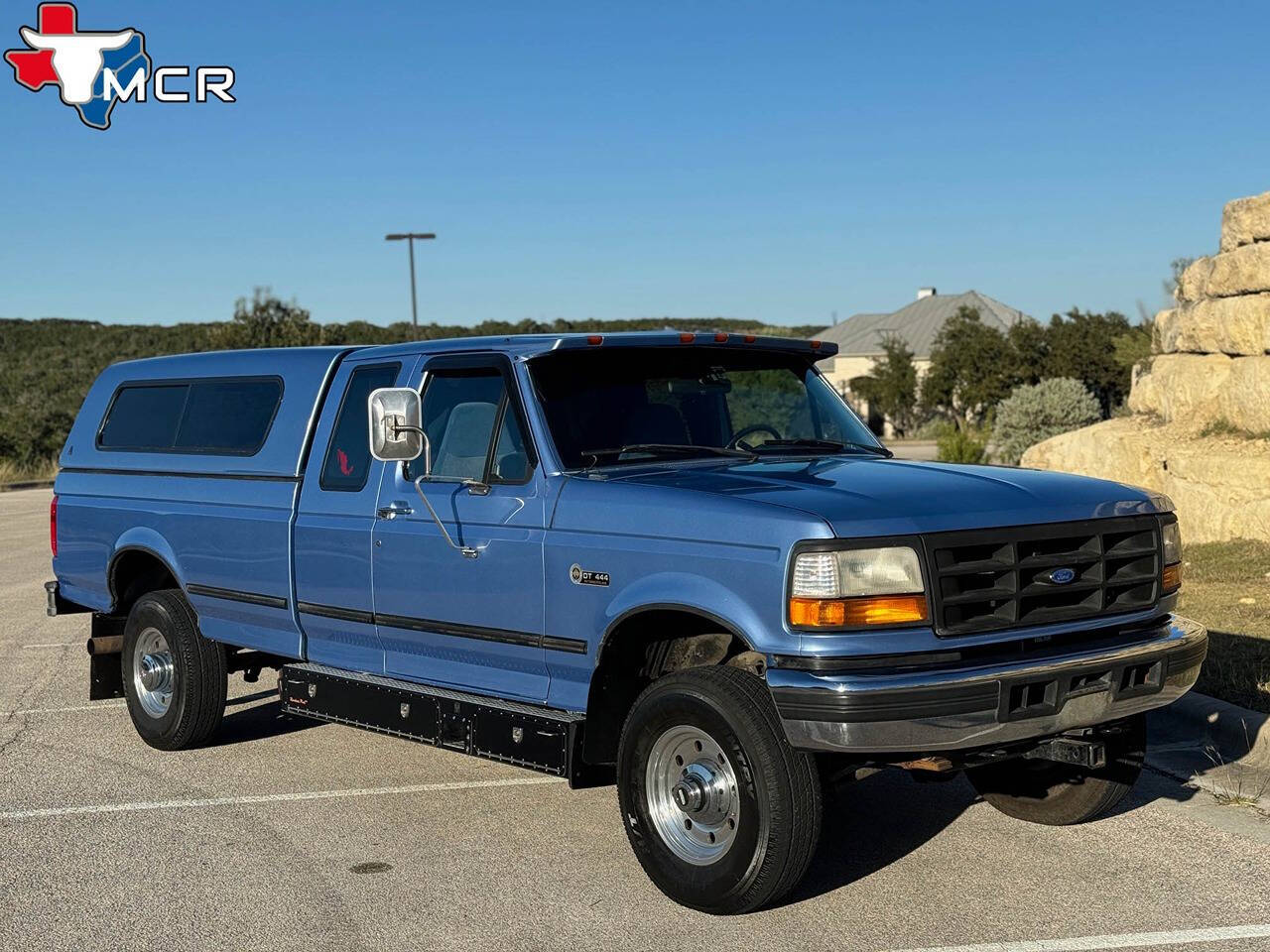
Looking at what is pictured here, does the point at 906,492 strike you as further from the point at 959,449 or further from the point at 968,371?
the point at 968,371

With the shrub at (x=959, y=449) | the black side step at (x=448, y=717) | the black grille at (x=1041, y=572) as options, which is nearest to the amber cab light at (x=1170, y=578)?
the black grille at (x=1041, y=572)

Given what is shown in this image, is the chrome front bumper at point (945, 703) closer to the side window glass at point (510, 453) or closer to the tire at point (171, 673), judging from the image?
the side window glass at point (510, 453)

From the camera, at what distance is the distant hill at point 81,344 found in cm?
4669

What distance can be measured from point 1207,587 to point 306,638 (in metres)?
7.49

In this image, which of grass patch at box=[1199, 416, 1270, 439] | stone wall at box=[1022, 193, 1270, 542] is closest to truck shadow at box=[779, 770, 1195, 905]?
stone wall at box=[1022, 193, 1270, 542]

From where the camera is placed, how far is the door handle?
6.69 m

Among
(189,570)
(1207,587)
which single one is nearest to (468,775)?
(189,570)

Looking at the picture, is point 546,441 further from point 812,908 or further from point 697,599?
point 812,908

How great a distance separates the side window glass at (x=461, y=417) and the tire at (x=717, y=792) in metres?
1.48

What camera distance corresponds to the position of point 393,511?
6742mm

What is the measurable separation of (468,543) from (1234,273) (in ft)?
36.6

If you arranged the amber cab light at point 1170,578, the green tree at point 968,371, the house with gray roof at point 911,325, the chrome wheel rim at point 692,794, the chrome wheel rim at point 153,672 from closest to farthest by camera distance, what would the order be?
the chrome wheel rim at point 692,794 → the amber cab light at point 1170,578 → the chrome wheel rim at point 153,672 → the green tree at point 968,371 → the house with gray roof at point 911,325

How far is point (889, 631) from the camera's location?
16.6 feet

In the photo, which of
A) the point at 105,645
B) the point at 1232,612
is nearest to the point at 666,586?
the point at 105,645
